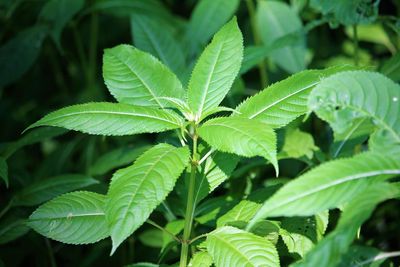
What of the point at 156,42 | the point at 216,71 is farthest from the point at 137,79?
the point at 156,42

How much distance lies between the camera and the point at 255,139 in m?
1.08

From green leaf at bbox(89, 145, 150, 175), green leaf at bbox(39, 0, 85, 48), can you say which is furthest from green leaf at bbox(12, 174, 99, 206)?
green leaf at bbox(39, 0, 85, 48)

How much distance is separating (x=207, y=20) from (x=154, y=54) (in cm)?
46

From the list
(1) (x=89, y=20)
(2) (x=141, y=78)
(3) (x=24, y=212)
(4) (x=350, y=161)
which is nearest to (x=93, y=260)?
(3) (x=24, y=212)

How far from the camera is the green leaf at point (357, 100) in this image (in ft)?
3.50

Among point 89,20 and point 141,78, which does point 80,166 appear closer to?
point 89,20

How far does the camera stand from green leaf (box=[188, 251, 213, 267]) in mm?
1242

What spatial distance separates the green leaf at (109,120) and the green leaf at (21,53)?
133 cm

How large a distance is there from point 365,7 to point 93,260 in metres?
1.47

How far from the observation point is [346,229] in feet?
3.11

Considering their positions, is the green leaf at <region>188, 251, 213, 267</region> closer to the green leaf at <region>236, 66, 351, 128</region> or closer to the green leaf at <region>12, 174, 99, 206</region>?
the green leaf at <region>236, 66, 351, 128</region>

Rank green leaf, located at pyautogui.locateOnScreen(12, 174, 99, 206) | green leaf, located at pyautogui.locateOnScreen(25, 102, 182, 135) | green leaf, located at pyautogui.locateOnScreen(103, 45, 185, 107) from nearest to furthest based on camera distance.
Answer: green leaf, located at pyautogui.locateOnScreen(25, 102, 182, 135) < green leaf, located at pyautogui.locateOnScreen(103, 45, 185, 107) < green leaf, located at pyautogui.locateOnScreen(12, 174, 99, 206)

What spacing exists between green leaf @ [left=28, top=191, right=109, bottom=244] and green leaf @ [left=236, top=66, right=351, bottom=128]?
0.46 m

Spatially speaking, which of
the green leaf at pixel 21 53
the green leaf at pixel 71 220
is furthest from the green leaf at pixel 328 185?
the green leaf at pixel 21 53
